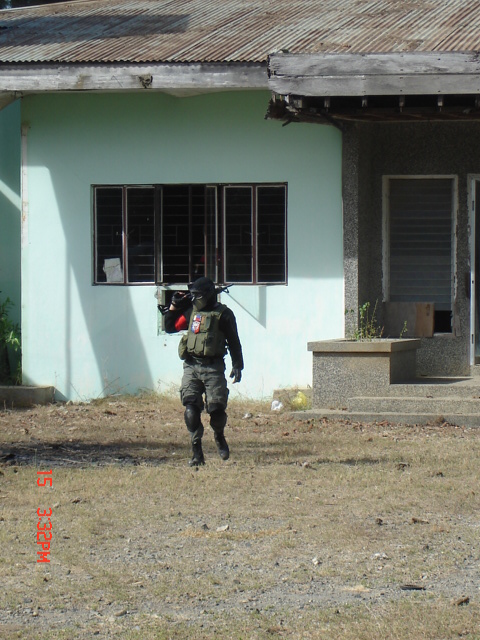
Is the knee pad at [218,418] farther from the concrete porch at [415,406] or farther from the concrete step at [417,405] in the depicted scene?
the concrete step at [417,405]

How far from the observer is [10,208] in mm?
15023

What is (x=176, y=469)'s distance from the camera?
8.96 metres

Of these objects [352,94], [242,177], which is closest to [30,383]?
[242,177]

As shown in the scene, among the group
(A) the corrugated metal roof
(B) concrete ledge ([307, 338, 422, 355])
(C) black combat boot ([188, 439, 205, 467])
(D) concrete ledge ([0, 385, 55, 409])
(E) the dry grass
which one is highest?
(A) the corrugated metal roof

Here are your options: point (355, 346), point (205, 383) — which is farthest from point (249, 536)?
point (355, 346)

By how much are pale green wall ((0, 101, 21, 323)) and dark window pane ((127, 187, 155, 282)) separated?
2.12 m

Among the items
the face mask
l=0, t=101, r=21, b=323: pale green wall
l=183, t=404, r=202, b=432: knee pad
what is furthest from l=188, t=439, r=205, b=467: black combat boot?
l=0, t=101, r=21, b=323: pale green wall

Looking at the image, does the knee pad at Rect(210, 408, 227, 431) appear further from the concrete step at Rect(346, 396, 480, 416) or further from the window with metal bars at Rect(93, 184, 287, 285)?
the window with metal bars at Rect(93, 184, 287, 285)

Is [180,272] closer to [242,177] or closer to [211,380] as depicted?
[242,177]

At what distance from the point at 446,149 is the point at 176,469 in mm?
6068

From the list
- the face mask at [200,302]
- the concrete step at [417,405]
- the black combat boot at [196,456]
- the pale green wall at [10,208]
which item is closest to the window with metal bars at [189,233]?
the pale green wall at [10,208]

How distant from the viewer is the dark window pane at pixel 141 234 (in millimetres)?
13570

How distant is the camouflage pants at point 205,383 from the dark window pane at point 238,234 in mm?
4268

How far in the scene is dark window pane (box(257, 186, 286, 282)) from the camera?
13.2 meters
